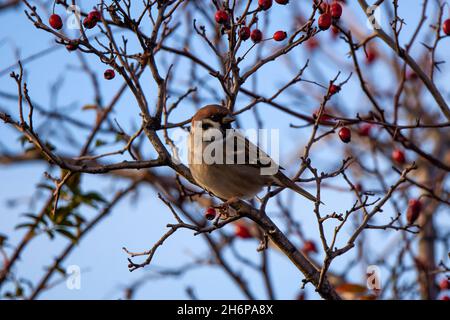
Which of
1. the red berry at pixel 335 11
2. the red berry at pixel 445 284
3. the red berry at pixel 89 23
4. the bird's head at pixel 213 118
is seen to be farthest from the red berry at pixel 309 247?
Answer: the red berry at pixel 89 23

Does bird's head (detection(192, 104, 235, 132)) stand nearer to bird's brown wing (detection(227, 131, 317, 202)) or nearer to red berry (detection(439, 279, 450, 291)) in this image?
bird's brown wing (detection(227, 131, 317, 202))

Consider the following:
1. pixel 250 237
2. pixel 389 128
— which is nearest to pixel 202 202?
pixel 250 237

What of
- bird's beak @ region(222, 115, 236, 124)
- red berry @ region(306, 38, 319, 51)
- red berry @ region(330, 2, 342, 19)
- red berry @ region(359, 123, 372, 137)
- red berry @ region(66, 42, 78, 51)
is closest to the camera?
red berry @ region(66, 42, 78, 51)

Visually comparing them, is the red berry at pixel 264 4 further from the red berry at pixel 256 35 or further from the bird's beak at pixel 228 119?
the bird's beak at pixel 228 119

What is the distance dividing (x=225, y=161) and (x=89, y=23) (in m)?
1.31

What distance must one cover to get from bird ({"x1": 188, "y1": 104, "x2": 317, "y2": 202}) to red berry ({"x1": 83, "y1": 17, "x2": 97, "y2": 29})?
1.02 m

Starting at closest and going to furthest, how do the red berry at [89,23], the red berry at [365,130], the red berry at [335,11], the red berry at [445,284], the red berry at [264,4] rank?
1. the red berry at [89,23]
2. the red berry at [264,4]
3. the red berry at [335,11]
4. the red berry at [445,284]
5. the red berry at [365,130]

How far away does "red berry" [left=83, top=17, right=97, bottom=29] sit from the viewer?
147 inches

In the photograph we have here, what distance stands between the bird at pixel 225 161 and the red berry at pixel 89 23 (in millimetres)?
1016

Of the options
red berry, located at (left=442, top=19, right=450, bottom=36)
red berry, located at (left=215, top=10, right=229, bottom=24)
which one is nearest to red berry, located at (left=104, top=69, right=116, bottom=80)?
red berry, located at (left=215, top=10, right=229, bottom=24)

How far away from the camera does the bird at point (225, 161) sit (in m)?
4.33

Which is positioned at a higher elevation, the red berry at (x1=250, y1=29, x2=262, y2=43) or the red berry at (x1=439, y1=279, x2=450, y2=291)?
the red berry at (x1=250, y1=29, x2=262, y2=43)
